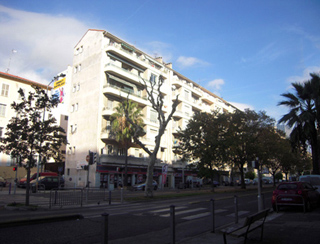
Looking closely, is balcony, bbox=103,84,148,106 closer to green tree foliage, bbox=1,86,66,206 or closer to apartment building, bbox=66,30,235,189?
apartment building, bbox=66,30,235,189

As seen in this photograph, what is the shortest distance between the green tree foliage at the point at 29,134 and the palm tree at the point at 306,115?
1805 cm

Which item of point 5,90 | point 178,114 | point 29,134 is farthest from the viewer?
point 178,114

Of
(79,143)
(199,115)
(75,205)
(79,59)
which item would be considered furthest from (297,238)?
(79,59)

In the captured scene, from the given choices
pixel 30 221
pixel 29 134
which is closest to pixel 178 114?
pixel 29 134

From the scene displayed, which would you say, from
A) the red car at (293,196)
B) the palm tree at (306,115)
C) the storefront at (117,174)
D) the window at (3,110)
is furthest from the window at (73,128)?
the red car at (293,196)

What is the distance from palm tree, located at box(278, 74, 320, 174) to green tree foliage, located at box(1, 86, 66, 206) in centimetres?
1805

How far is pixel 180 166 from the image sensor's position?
50.7 meters

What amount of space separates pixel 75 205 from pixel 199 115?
68.1ft

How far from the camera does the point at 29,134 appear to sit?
1384 centimetres

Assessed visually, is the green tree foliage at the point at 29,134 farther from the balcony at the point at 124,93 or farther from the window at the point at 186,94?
the window at the point at 186,94

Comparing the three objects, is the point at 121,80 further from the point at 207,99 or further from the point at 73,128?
the point at 207,99

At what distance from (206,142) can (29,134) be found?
20474mm

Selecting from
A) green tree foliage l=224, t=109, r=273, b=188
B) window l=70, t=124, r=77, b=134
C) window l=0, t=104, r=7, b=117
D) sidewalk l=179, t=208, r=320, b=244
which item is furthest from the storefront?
sidewalk l=179, t=208, r=320, b=244

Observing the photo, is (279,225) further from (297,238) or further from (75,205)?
(75,205)
